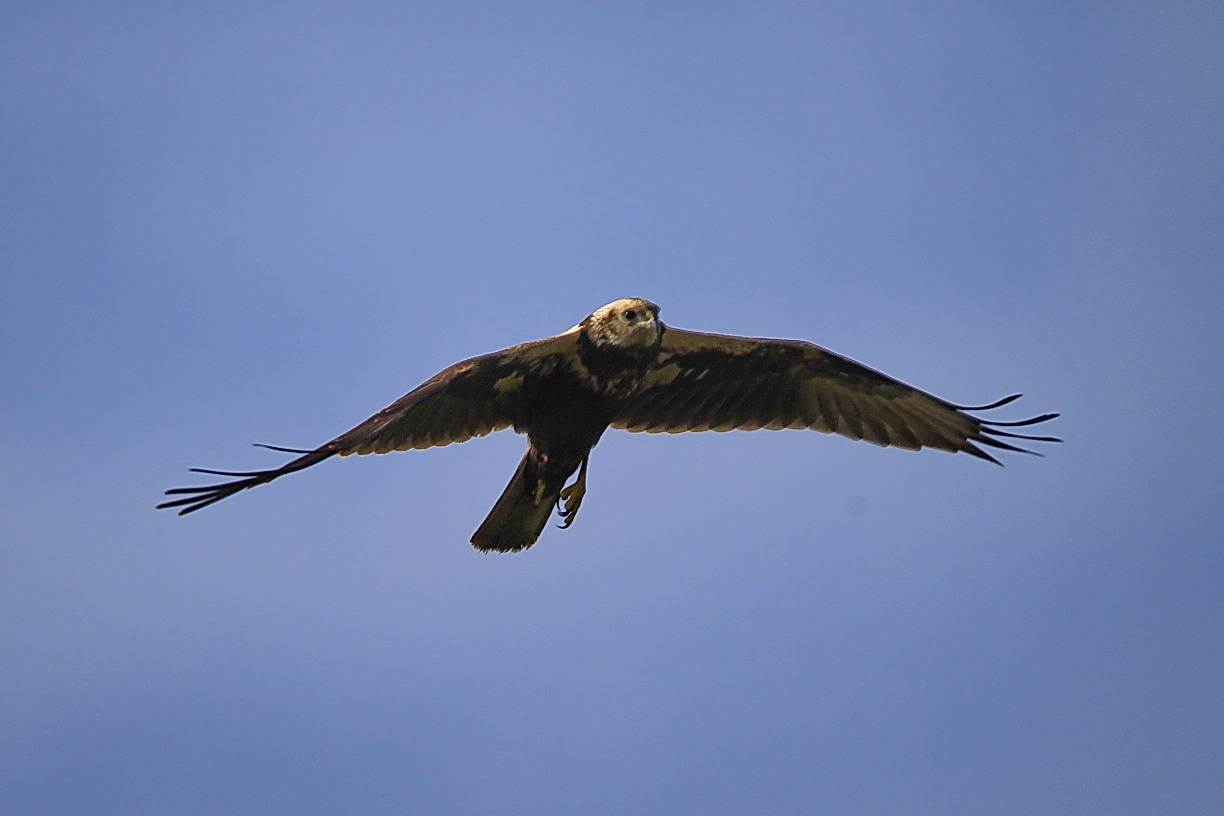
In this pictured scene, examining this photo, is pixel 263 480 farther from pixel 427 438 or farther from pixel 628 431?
pixel 628 431

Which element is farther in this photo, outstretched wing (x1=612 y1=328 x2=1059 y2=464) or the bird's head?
outstretched wing (x1=612 y1=328 x2=1059 y2=464)

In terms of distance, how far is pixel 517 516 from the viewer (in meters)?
9.85

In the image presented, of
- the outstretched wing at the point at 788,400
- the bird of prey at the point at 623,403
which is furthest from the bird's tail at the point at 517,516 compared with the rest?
the outstretched wing at the point at 788,400

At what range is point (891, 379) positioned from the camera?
10.7m

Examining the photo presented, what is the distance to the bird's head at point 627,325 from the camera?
947 cm

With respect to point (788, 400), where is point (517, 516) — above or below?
below

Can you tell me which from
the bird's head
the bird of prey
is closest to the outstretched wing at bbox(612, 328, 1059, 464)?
the bird of prey

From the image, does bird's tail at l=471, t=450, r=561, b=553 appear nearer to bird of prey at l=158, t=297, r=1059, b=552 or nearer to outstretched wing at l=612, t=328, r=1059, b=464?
bird of prey at l=158, t=297, r=1059, b=552

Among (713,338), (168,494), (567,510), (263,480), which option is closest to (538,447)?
(567,510)

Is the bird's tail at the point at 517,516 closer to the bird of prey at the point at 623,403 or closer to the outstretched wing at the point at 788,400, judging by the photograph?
the bird of prey at the point at 623,403

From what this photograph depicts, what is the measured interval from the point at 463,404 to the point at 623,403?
1.27 metres

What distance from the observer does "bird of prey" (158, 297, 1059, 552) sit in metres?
9.47

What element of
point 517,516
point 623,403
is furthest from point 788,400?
point 517,516

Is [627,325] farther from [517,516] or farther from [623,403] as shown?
[517,516]
